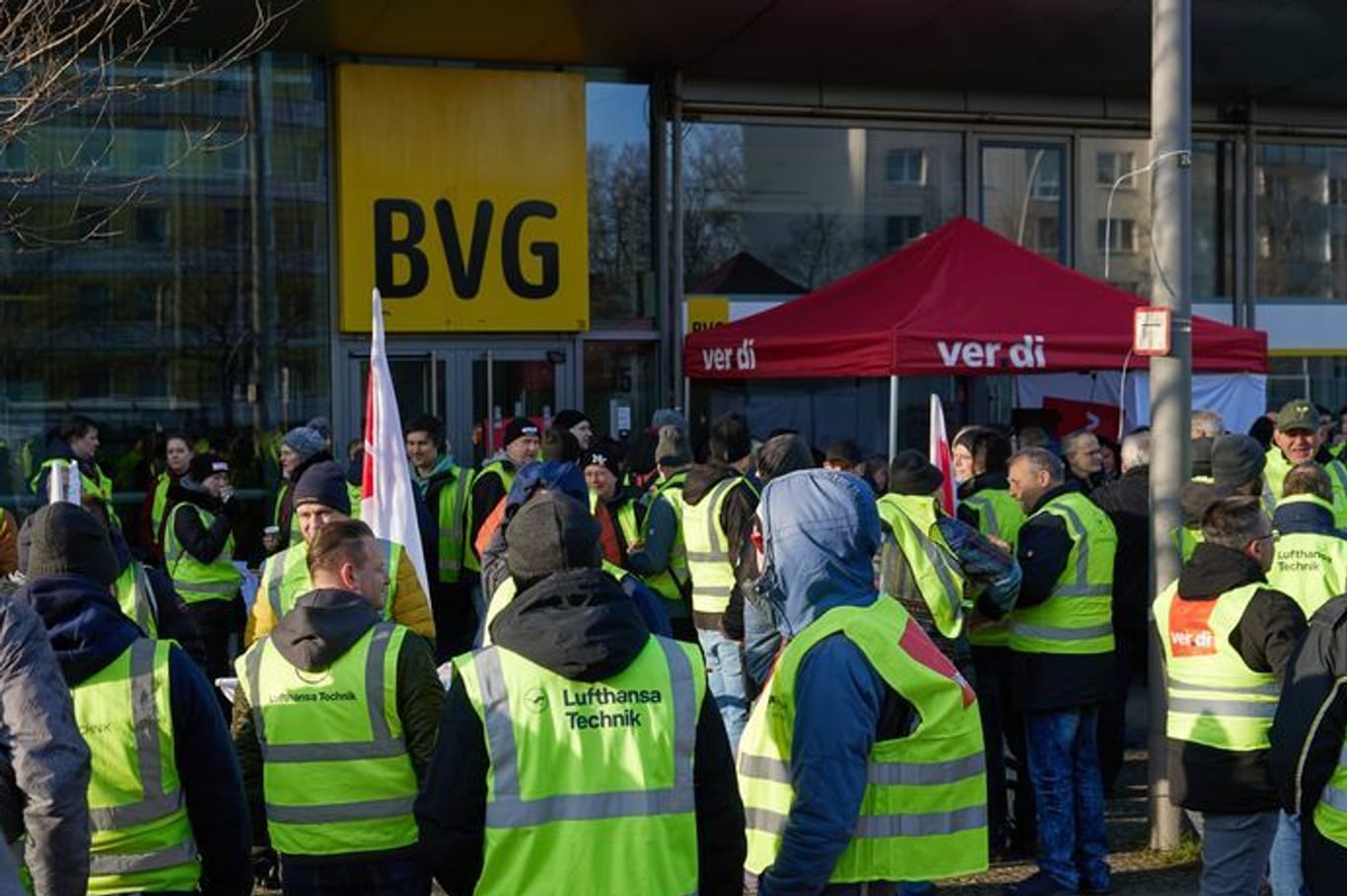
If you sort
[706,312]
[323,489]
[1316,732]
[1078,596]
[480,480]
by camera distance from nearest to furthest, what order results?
[1316,732] → [323,489] → [1078,596] → [480,480] → [706,312]

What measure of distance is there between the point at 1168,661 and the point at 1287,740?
1.22 meters

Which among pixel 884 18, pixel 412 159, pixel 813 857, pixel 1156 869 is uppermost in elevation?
pixel 884 18

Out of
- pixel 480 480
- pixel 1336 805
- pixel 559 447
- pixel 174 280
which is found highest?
pixel 174 280

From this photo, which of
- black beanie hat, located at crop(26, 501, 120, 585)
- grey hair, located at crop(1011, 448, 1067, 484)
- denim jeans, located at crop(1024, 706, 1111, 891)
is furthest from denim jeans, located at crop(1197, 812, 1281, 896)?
black beanie hat, located at crop(26, 501, 120, 585)

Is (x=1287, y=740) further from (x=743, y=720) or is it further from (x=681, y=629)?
(x=681, y=629)

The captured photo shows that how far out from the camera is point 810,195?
1568 cm

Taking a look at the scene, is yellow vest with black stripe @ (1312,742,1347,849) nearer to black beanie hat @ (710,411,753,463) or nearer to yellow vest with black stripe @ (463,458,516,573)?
black beanie hat @ (710,411,753,463)

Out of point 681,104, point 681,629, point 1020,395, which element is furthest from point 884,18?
point 681,629

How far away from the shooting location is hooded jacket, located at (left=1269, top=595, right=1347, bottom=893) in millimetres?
4758

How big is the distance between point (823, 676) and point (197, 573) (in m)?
6.64

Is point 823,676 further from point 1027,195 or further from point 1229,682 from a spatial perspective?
point 1027,195

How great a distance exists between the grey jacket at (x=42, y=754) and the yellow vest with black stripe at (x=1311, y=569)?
4.46m

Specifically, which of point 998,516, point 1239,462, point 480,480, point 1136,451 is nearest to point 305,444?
point 480,480

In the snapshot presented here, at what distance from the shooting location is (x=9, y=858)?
308 cm
